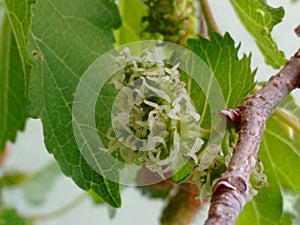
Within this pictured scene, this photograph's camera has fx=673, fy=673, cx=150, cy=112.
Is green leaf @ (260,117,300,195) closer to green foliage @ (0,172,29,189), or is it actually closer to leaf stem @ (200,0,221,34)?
leaf stem @ (200,0,221,34)

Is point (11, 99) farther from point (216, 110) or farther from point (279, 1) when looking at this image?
point (279, 1)

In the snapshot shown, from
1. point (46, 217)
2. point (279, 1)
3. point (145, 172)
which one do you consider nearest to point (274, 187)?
point (145, 172)

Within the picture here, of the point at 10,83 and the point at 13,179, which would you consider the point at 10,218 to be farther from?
the point at 13,179

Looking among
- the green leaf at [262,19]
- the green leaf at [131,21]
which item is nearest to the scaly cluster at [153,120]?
the green leaf at [262,19]

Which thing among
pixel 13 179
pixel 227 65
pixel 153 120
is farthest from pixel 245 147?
pixel 13 179

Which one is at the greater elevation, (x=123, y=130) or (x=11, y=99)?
(x=123, y=130)

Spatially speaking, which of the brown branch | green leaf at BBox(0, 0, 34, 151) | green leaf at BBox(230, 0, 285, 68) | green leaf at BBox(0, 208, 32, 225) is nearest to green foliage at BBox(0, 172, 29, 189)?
green leaf at BBox(0, 208, 32, 225)
